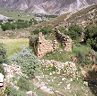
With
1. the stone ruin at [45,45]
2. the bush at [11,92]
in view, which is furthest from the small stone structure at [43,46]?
the bush at [11,92]

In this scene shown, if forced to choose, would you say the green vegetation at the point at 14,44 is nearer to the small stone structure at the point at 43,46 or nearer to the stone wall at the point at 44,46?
the small stone structure at the point at 43,46

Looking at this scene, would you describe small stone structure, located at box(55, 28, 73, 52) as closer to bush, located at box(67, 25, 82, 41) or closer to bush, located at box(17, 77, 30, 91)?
bush, located at box(67, 25, 82, 41)

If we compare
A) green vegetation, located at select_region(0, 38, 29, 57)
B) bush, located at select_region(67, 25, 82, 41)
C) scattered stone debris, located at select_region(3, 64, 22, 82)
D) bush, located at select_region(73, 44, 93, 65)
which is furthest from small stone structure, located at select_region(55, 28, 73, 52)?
scattered stone debris, located at select_region(3, 64, 22, 82)

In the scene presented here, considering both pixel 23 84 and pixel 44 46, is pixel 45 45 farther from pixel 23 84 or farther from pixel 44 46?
pixel 23 84

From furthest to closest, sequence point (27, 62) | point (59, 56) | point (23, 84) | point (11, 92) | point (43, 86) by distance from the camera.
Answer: point (59, 56) → point (27, 62) → point (43, 86) → point (23, 84) → point (11, 92)

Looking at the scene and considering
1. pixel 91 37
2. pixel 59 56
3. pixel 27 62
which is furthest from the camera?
pixel 91 37

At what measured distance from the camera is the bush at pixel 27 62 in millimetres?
21375

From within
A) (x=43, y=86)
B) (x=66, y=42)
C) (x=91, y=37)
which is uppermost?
(x=66, y=42)

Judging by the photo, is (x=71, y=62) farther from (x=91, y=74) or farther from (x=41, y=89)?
(x=41, y=89)

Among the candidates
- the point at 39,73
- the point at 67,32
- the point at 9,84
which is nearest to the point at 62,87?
the point at 39,73

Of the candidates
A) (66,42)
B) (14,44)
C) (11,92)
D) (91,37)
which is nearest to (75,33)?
(91,37)

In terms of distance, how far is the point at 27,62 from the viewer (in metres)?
21.9

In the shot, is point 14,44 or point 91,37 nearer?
point 14,44

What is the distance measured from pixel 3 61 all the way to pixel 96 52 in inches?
360
